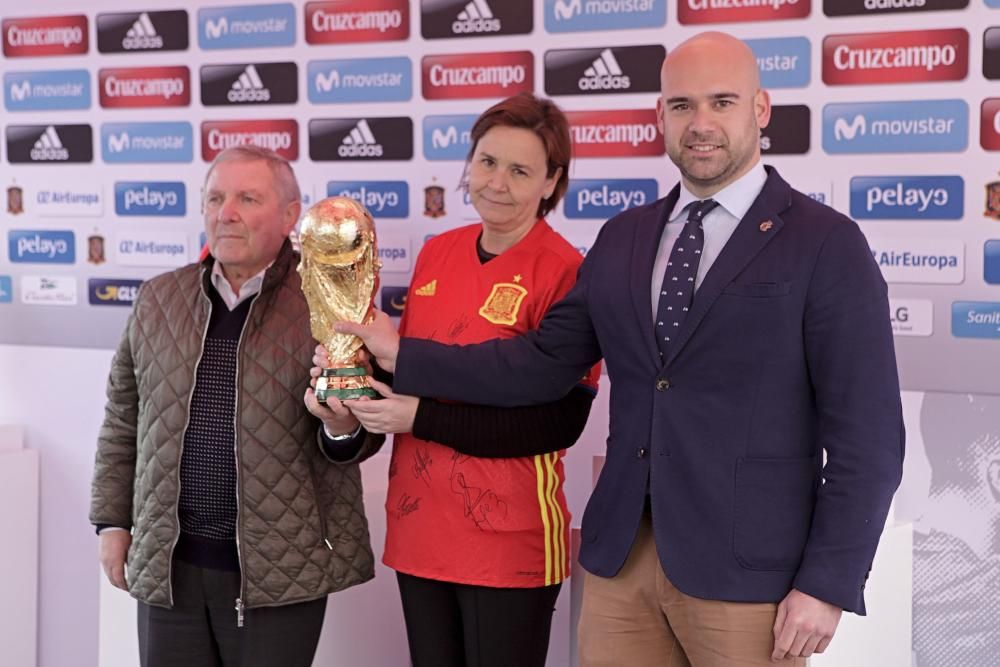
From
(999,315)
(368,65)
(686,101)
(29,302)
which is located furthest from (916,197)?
(29,302)

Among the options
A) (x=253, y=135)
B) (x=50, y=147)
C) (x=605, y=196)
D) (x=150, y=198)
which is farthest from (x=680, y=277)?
(x=50, y=147)

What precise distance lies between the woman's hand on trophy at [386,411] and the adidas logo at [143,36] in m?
1.76

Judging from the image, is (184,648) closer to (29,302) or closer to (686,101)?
(686,101)

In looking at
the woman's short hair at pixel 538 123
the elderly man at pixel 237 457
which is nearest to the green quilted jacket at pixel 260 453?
the elderly man at pixel 237 457

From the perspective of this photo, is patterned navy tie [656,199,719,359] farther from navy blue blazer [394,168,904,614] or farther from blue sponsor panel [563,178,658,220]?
blue sponsor panel [563,178,658,220]

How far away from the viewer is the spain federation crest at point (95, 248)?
372 cm

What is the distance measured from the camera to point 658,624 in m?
2.03

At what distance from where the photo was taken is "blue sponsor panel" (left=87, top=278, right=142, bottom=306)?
3.69 m

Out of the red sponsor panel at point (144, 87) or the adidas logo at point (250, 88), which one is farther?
the red sponsor panel at point (144, 87)

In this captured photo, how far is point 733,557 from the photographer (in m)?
1.90

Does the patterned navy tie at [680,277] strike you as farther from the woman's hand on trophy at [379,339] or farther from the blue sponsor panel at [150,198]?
the blue sponsor panel at [150,198]

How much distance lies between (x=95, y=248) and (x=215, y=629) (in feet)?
5.61

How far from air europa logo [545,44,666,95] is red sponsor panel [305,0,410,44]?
17.8 inches

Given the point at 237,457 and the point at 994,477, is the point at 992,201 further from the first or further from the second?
the point at 237,457
